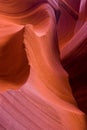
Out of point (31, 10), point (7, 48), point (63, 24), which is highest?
point (7, 48)

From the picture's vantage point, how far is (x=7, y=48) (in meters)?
0.72

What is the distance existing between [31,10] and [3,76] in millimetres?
532

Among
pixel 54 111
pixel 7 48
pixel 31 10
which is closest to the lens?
pixel 54 111

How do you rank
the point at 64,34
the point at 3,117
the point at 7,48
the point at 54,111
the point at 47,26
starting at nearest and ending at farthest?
the point at 3,117 → the point at 54,111 → the point at 7,48 → the point at 47,26 → the point at 64,34

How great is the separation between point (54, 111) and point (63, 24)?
0.83m

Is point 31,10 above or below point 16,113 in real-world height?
below

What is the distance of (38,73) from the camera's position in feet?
2.19

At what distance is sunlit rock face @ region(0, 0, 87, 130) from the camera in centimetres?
52

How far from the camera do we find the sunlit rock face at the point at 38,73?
521 mm

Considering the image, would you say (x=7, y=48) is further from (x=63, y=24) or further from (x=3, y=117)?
(x=63, y=24)

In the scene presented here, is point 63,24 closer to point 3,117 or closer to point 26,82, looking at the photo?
point 26,82

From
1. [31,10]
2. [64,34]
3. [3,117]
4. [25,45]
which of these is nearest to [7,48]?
[25,45]

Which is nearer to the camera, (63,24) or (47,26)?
(47,26)

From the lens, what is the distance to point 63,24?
1366 mm
